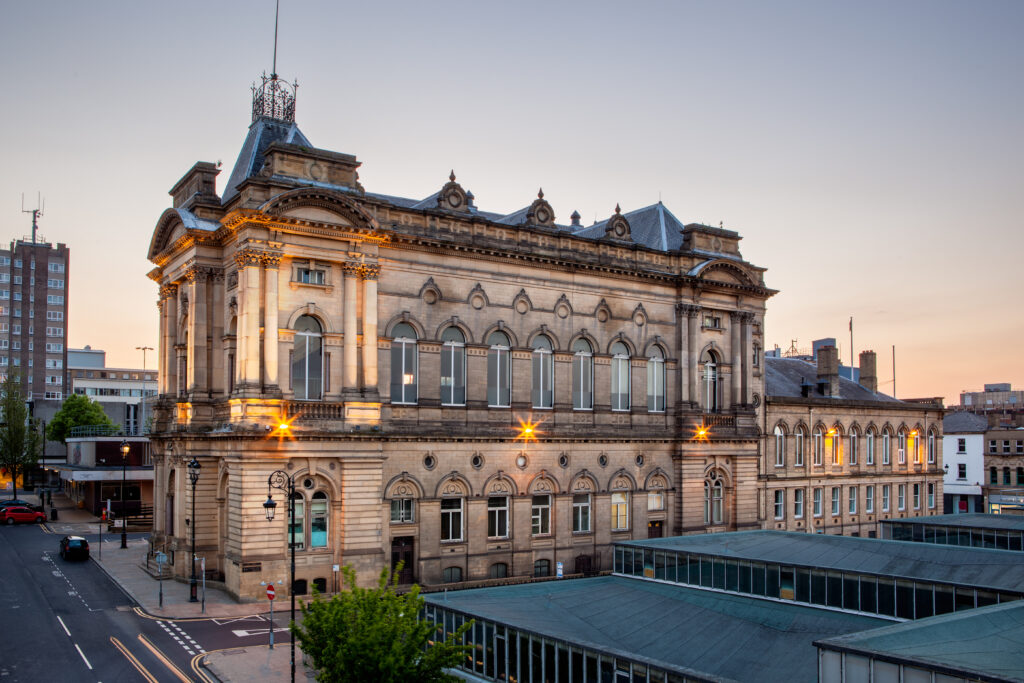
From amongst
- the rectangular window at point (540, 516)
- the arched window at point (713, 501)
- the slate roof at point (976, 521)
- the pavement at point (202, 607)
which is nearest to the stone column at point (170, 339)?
the pavement at point (202, 607)

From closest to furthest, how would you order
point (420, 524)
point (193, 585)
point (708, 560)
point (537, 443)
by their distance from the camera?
1. point (708, 560)
2. point (193, 585)
3. point (420, 524)
4. point (537, 443)

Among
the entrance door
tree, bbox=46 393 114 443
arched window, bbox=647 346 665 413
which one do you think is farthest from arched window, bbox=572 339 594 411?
tree, bbox=46 393 114 443

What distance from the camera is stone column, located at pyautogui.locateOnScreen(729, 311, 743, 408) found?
54438mm

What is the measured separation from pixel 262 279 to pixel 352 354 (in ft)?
16.8

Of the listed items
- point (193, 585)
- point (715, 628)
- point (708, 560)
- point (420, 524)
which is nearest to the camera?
point (715, 628)

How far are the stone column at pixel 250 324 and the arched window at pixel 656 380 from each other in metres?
23.1

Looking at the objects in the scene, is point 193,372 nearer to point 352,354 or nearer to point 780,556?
point 352,354

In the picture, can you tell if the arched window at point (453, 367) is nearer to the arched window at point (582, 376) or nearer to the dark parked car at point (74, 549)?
the arched window at point (582, 376)

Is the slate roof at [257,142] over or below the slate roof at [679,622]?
over

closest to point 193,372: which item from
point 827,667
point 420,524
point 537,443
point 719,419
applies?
point 420,524

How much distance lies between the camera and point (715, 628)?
2878 cm

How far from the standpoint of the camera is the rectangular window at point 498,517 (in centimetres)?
4503

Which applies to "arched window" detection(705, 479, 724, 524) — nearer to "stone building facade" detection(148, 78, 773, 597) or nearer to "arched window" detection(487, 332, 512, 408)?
"stone building facade" detection(148, 78, 773, 597)

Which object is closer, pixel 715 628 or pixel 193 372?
pixel 715 628
